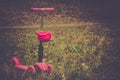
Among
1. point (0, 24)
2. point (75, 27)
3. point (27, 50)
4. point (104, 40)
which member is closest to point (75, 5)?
point (75, 27)

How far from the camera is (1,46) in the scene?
204 inches

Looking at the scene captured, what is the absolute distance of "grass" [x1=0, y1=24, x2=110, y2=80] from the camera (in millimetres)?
3948

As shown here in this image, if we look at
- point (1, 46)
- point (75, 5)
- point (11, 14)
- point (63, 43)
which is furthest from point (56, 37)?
point (75, 5)

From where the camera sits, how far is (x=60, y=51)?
202 inches

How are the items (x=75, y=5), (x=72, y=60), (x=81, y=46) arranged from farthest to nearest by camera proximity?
(x=75, y=5) → (x=81, y=46) → (x=72, y=60)

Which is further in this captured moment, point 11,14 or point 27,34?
point 11,14

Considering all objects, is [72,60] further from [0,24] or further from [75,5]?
[75,5]

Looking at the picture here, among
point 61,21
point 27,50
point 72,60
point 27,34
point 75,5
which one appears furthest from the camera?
point 75,5

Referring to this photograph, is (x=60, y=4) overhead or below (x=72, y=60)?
overhead

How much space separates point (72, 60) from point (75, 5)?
20.0ft

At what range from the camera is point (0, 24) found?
298 inches

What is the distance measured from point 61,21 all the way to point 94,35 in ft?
6.72

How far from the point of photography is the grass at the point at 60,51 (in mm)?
3948

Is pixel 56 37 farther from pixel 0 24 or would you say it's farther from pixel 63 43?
pixel 0 24
